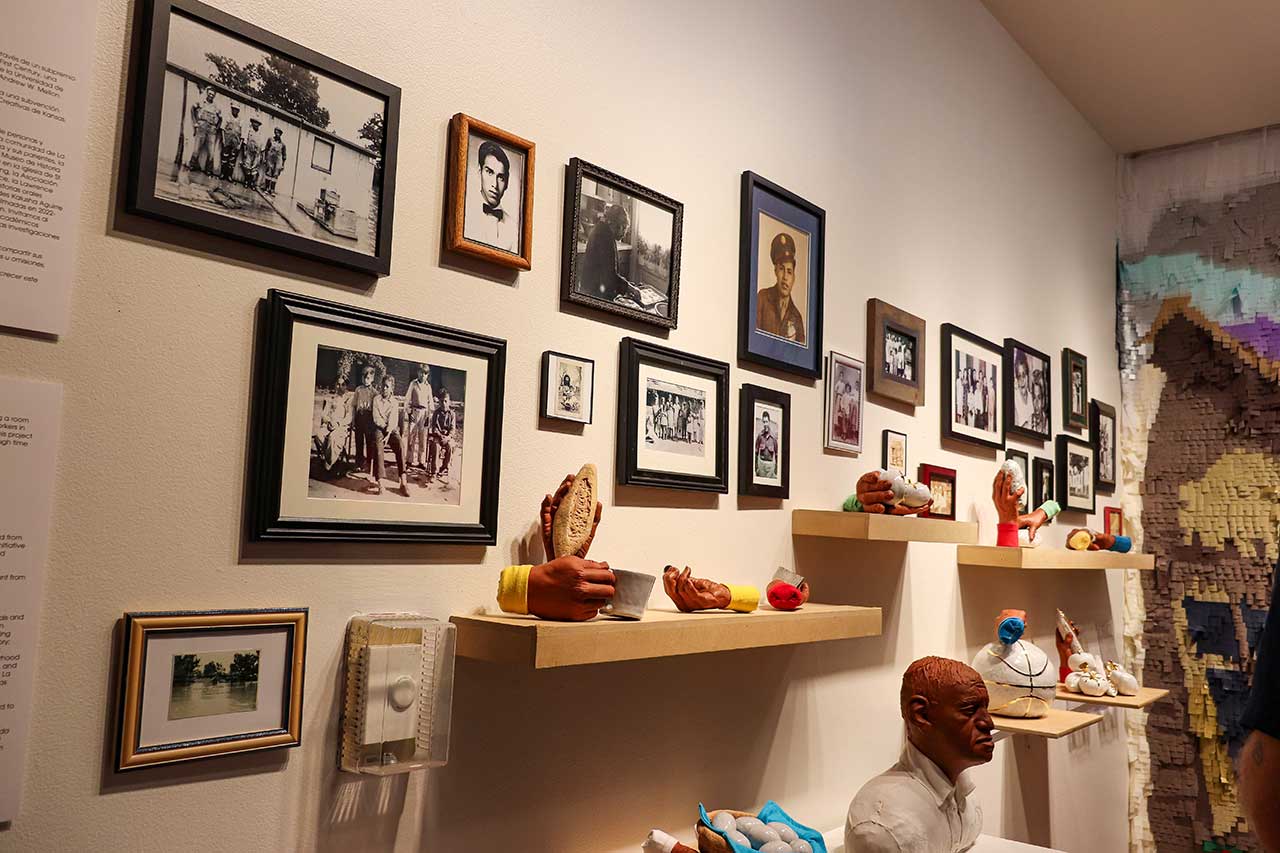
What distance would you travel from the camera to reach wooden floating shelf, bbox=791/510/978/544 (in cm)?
203

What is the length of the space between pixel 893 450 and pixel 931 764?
34.4 inches

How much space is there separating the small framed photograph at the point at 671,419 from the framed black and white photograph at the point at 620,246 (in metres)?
0.08

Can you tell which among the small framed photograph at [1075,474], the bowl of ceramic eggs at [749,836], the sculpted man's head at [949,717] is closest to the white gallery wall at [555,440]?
the bowl of ceramic eggs at [749,836]

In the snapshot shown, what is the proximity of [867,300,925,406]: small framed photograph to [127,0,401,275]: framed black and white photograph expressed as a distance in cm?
142

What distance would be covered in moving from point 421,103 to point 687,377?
69cm

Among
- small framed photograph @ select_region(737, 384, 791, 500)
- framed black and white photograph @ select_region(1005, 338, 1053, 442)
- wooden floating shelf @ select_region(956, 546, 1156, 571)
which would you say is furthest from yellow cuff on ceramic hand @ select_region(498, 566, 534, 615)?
framed black and white photograph @ select_region(1005, 338, 1053, 442)

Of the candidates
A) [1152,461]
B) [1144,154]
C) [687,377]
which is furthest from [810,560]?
[1144,154]

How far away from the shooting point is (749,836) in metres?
1.61

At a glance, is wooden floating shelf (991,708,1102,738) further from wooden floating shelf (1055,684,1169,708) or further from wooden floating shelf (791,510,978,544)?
wooden floating shelf (791,510,978,544)

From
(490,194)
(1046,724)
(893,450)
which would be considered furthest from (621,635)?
(1046,724)

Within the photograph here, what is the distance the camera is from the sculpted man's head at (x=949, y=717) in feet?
6.04

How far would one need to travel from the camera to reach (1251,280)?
3.85m

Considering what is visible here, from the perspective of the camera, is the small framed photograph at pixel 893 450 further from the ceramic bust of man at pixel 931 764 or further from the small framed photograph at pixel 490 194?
the small framed photograph at pixel 490 194

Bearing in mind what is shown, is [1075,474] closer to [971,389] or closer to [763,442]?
[971,389]
